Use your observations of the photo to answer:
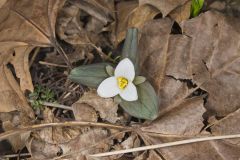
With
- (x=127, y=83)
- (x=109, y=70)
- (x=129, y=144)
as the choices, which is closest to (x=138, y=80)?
(x=127, y=83)

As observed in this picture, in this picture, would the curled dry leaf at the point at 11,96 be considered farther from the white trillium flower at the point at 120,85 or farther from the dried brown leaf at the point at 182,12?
the dried brown leaf at the point at 182,12

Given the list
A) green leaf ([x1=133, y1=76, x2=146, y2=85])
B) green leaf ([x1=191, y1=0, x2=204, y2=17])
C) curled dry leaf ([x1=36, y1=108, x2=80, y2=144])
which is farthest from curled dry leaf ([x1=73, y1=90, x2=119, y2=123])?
green leaf ([x1=191, y1=0, x2=204, y2=17])

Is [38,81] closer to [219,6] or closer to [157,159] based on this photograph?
[157,159]

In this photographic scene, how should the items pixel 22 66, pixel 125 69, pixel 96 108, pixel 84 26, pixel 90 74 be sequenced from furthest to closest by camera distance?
pixel 84 26, pixel 22 66, pixel 96 108, pixel 90 74, pixel 125 69

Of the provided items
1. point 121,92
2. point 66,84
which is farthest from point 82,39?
point 121,92

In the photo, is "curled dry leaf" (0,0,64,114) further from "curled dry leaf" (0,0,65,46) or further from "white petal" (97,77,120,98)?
"white petal" (97,77,120,98)

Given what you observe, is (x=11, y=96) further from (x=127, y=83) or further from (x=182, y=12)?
(x=182, y=12)
